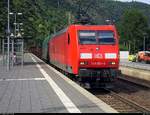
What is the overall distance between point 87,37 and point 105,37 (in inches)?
33.6

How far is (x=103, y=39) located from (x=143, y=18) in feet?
362

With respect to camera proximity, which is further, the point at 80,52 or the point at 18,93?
the point at 80,52

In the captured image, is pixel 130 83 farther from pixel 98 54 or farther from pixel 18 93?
pixel 18 93

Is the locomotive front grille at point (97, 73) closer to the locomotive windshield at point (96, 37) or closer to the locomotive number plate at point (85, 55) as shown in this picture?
the locomotive number plate at point (85, 55)

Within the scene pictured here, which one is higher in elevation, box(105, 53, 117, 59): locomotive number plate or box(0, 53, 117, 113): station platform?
box(105, 53, 117, 59): locomotive number plate

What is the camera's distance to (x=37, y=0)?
113125 mm

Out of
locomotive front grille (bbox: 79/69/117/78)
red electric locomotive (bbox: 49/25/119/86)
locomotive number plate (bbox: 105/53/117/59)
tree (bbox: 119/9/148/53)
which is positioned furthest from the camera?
tree (bbox: 119/9/148/53)

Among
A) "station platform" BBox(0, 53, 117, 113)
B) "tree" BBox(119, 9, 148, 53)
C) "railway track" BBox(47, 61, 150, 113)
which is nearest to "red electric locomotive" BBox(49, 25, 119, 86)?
"railway track" BBox(47, 61, 150, 113)

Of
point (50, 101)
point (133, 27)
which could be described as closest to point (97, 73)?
point (50, 101)

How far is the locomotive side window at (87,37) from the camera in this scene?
71.4ft

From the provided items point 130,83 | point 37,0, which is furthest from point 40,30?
point 130,83

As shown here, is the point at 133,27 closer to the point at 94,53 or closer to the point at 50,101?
the point at 94,53

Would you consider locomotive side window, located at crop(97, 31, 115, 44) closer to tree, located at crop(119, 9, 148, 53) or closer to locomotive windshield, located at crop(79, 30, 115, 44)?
locomotive windshield, located at crop(79, 30, 115, 44)

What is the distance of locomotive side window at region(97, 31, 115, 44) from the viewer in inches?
859
